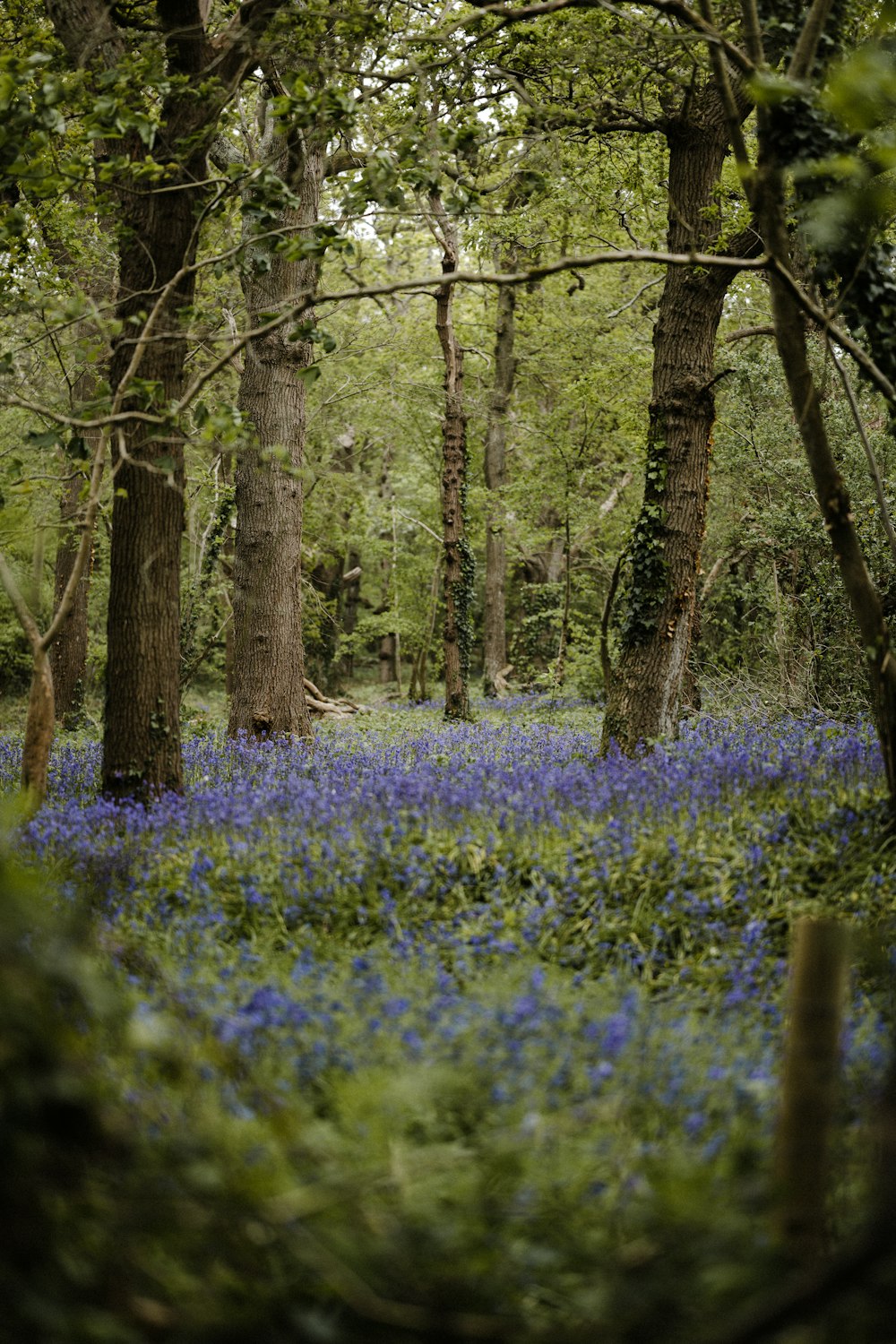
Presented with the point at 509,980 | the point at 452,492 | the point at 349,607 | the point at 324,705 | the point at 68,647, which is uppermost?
the point at 452,492

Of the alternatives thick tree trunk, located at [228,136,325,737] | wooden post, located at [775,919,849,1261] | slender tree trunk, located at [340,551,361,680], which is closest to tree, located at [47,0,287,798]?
thick tree trunk, located at [228,136,325,737]

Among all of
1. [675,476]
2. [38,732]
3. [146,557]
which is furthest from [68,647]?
[675,476]

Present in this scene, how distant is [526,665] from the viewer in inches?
1150

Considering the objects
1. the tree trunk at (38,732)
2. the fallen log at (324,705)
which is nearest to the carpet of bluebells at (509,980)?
the tree trunk at (38,732)

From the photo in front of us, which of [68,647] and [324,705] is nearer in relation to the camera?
[68,647]

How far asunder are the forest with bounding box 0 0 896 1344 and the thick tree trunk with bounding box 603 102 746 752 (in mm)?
44

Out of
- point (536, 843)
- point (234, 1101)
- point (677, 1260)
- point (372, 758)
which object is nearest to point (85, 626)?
point (372, 758)

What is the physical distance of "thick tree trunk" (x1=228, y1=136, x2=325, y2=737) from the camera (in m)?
11.2

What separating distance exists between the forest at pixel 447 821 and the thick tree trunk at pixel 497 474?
8630 millimetres

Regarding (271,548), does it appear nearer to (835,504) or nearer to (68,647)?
(835,504)

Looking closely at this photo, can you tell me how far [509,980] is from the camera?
4.14 metres

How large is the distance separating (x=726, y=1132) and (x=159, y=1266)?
1663 mm

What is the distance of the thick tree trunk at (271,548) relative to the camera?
36.9 ft

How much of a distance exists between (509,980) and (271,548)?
7.93 meters
